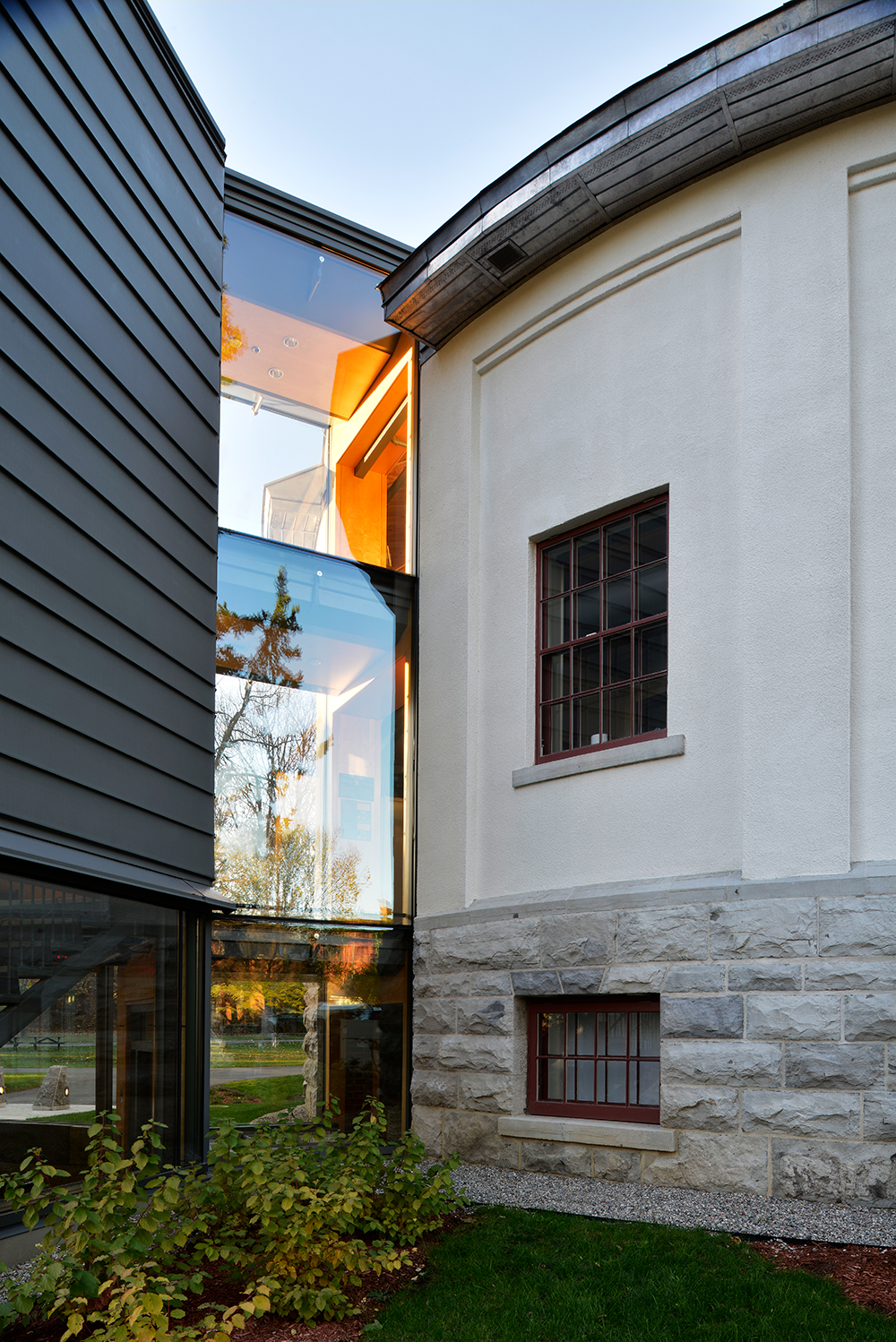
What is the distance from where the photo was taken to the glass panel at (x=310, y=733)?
9.33m

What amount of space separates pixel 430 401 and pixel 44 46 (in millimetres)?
5354

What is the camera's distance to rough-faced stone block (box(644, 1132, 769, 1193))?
22.5ft

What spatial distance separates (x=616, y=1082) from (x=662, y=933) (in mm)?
1270

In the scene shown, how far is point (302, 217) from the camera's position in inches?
415

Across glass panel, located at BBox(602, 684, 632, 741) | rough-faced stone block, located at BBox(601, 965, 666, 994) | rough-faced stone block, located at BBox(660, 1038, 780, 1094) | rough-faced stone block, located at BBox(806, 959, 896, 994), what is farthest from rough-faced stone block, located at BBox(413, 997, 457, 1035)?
rough-faced stone block, located at BBox(806, 959, 896, 994)

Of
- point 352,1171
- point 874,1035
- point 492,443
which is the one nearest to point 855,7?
point 492,443

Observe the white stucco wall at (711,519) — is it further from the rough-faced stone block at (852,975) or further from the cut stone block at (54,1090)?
the cut stone block at (54,1090)

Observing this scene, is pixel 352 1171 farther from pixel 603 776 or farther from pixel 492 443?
pixel 492 443

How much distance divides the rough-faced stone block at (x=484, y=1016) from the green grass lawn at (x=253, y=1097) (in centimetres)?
143

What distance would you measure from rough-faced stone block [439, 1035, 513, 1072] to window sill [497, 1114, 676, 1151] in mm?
409

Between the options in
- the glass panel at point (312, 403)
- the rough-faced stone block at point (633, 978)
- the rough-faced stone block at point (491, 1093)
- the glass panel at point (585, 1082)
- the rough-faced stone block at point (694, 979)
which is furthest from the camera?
the glass panel at point (312, 403)

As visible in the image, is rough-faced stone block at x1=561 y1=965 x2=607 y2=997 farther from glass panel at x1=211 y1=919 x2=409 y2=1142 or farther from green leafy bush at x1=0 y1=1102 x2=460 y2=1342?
glass panel at x1=211 y1=919 x2=409 y2=1142

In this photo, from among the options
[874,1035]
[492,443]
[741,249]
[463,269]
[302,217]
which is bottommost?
[874,1035]

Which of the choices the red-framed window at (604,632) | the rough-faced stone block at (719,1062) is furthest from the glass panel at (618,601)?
the rough-faced stone block at (719,1062)
